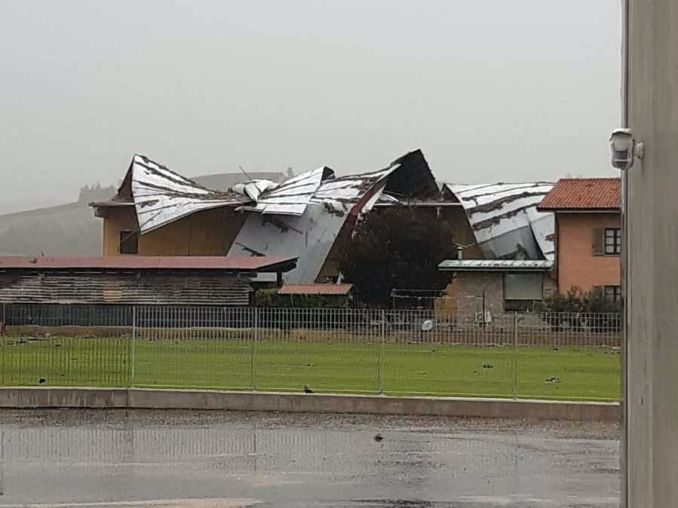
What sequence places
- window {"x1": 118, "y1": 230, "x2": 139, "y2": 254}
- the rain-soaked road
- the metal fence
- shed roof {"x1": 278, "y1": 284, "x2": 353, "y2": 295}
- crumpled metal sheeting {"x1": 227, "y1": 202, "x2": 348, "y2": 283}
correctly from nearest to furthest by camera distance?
the rain-soaked road → the metal fence → shed roof {"x1": 278, "y1": 284, "x2": 353, "y2": 295} → crumpled metal sheeting {"x1": 227, "y1": 202, "x2": 348, "y2": 283} → window {"x1": 118, "y1": 230, "x2": 139, "y2": 254}

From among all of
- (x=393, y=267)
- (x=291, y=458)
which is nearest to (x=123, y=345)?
(x=291, y=458)

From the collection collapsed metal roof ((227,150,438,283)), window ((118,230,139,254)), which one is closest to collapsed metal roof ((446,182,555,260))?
collapsed metal roof ((227,150,438,283))

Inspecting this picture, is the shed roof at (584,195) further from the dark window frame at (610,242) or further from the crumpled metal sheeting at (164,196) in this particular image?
the crumpled metal sheeting at (164,196)

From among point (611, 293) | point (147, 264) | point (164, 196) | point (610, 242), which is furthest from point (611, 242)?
point (164, 196)

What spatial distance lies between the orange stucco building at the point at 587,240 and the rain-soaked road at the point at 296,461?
42.9 m

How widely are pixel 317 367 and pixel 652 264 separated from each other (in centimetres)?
2166

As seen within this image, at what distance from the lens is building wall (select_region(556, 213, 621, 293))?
2363 inches

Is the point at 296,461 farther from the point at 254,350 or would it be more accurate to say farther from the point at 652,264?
the point at 652,264

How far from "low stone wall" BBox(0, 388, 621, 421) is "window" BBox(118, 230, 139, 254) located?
67234mm

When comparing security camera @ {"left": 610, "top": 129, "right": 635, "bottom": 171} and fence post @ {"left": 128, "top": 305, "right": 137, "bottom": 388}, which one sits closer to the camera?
security camera @ {"left": 610, "top": 129, "right": 635, "bottom": 171}

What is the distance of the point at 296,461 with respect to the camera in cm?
1369

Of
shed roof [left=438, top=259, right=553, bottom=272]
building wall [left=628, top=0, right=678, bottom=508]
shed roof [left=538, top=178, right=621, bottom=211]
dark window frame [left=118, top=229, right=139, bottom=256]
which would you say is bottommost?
building wall [left=628, top=0, right=678, bottom=508]

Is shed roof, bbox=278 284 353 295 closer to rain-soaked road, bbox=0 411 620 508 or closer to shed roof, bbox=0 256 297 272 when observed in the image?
shed roof, bbox=0 256 297 272

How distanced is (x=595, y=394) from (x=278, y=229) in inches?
2466
